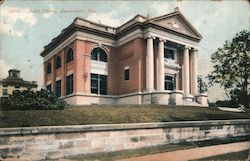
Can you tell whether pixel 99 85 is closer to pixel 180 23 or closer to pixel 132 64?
pixel 132 64

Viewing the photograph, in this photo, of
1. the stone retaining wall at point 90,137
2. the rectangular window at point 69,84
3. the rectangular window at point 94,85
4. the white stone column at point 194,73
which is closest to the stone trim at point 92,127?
the stone retaining wall at point 90,137

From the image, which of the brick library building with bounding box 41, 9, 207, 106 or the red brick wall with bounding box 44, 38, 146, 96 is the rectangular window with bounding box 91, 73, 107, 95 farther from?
the red brick wall with bounding box 44, 38, 146, 96

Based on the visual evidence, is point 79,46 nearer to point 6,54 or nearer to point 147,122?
point 6,54

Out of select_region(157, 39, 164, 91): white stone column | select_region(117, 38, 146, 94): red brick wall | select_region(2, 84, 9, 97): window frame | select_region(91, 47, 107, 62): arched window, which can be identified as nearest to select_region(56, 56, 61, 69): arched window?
select_region(91, 47, 107, 62): arched window

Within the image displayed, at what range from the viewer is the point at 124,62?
920 centimetres

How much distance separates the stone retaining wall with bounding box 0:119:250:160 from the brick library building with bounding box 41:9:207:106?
762 millimetres

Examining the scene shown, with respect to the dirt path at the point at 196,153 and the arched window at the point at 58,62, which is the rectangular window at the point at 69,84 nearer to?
the arched window at the point at 58,62

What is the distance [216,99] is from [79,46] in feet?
13.3

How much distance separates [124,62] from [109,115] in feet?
6.81

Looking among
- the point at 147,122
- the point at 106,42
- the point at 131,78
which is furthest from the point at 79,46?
the point at 147,122

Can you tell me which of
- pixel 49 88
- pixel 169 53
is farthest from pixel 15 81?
pixel 169 53

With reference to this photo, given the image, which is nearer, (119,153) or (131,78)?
(119,153)

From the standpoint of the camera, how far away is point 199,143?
8484 mm

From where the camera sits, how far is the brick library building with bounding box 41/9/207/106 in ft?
25.4
